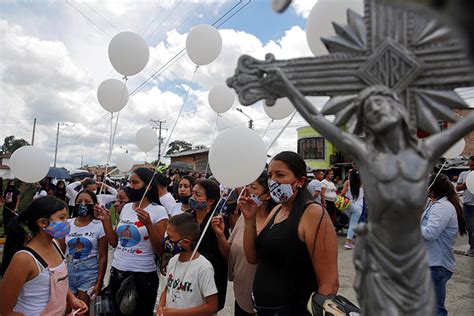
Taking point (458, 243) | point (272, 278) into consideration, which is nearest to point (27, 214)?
point (272, 278)

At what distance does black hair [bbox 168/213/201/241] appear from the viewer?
2.46 meters

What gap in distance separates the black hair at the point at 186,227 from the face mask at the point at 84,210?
119 cm

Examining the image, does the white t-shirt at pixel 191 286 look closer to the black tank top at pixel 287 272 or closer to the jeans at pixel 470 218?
the black tank top at pixel 287 272

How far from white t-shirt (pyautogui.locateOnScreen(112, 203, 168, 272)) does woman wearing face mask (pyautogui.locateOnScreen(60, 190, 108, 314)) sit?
26 cm

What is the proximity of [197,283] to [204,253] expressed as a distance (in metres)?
0.41

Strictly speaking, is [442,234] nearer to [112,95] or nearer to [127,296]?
[127,296]

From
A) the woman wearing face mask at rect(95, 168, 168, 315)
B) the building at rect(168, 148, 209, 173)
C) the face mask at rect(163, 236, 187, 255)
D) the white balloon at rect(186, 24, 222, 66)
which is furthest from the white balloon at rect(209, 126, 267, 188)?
the building at rect(168, 148, 209, 173)

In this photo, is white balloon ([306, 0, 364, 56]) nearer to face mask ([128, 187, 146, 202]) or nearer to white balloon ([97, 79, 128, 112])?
face mask ([128, 187, 146, 202])

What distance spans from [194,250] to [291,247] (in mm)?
764

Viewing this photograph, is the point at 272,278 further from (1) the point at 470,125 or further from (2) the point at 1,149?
(2) the point at 1,149

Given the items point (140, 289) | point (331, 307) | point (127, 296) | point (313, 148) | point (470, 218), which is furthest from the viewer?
point (313, 148)

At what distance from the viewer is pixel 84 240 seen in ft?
10.5

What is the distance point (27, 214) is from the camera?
7.93ft

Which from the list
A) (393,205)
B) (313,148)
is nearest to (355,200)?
(393,205)
